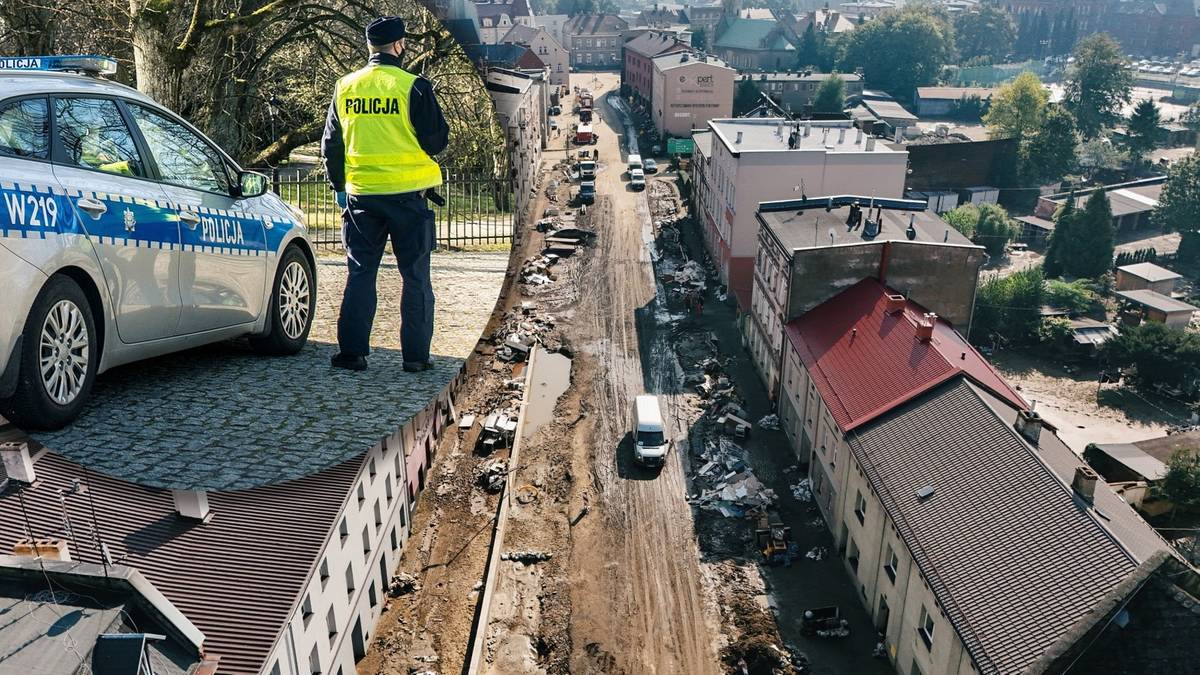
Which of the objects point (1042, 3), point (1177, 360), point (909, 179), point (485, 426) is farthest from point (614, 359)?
point (1042, 3)

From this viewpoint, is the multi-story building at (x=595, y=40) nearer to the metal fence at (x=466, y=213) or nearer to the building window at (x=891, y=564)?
the building window at (x=891, y=564)

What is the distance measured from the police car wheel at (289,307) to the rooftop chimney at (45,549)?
139 cm

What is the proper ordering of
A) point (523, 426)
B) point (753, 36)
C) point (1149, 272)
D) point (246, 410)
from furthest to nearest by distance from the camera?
point (753, 36) < point (1149, 272) < point (523, 426) < point (246, 410)

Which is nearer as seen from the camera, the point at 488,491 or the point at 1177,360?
the point at 488,491

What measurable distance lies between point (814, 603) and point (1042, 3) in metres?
169

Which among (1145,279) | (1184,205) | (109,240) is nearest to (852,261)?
(109,240)

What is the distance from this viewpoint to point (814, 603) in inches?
849

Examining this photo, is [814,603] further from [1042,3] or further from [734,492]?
[1042,3]

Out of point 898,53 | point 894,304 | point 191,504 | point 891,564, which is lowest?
point 891,564

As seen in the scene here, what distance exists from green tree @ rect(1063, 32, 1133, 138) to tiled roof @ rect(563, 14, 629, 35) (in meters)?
54.6

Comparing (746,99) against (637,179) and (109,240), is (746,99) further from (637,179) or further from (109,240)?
(109,240)

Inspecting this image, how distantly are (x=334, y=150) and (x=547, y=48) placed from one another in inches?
3389

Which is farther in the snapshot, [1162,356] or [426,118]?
[1162,356]

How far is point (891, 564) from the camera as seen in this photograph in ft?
65.5
